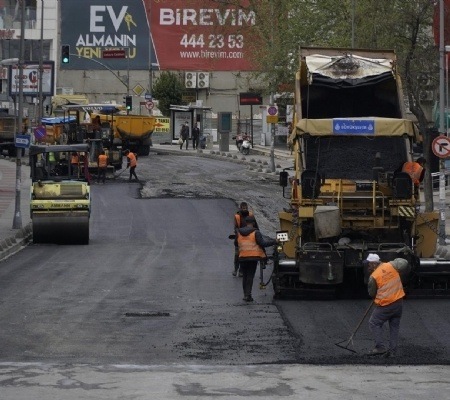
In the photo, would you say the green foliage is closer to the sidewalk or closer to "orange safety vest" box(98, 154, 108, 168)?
the sidewalk

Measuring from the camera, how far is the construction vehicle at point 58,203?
33.5 m

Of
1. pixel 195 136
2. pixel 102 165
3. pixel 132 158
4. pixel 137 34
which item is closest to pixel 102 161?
pixel 102 165

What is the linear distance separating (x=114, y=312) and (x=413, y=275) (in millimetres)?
5442

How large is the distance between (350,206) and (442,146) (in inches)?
386

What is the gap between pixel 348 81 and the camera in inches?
937

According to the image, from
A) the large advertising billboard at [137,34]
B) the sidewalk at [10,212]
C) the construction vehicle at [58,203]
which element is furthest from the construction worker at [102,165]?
the large advertising billboard at [137,34]

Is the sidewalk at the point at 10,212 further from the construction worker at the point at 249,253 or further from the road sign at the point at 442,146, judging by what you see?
the road sign at the point at 442,146

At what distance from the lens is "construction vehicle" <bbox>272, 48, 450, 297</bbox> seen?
2166 cm

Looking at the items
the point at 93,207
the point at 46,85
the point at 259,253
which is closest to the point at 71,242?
the point at 93,207

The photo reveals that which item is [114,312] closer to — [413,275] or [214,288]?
[214,288]

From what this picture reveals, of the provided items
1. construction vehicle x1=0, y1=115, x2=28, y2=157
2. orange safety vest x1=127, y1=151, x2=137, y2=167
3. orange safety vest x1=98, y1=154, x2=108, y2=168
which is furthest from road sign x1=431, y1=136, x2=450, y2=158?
construction vehicle x1=0, y1=115, x2=28, y2=157

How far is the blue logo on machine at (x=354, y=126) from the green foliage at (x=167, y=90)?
67.1m

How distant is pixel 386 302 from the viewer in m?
16.5

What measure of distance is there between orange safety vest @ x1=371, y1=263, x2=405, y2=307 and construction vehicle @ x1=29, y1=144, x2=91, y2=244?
18009 mm
